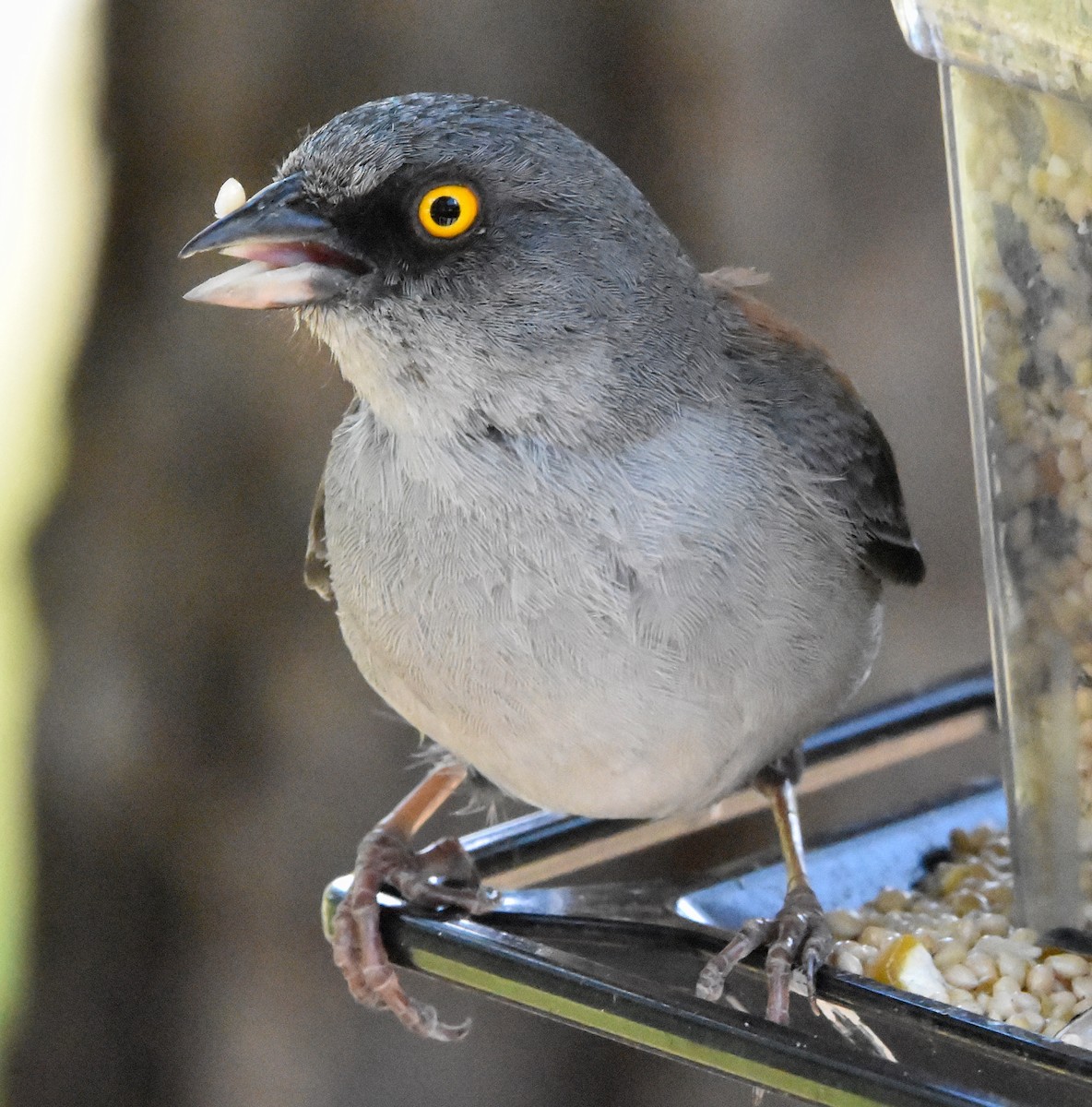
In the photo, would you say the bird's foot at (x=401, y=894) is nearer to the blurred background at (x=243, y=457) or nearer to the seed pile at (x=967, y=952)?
the seed pile at (x=967, y=952)

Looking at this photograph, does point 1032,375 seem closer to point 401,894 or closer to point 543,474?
point 543,474

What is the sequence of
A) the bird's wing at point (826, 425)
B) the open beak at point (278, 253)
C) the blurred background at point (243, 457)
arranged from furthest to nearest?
1. the blurred background at point (243, 457)
2. the bird's wing at point (826, 425)
3. the open beak at point (278, 253)

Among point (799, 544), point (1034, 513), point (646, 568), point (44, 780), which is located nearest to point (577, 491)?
point (646, 568)

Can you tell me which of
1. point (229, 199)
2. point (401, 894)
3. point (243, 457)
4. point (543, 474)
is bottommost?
point (401, 894)

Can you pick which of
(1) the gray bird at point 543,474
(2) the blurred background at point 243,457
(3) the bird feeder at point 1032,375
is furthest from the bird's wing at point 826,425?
(2) the blurred background at point 243,457

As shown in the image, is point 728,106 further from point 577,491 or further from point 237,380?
point 577,491

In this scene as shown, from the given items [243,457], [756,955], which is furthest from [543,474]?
[243,457]

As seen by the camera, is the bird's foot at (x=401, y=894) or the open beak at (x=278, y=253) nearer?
the open beak at (x=278, y=253)
